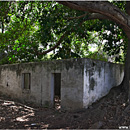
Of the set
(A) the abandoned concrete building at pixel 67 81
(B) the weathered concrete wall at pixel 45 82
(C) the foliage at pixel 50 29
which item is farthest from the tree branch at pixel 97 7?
(C) the foliage at pixel 50 29

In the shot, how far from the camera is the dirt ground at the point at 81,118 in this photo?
605 cm

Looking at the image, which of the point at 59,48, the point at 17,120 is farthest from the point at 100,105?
the point at 59,48

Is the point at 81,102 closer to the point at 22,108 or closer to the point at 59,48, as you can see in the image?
the point at 22,108

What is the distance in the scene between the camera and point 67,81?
838 cm

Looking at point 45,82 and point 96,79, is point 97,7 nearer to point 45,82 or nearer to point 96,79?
point 96,79

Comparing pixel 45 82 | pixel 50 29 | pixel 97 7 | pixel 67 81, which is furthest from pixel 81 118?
pixel 50 29

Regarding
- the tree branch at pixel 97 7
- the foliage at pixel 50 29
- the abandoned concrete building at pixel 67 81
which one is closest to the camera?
the tree branch at pixel 97 7

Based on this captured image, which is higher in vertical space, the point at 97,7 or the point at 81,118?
the point at 97,7

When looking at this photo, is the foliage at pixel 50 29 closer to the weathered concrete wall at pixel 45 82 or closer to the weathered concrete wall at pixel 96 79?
the weathered concrete wall at pixel 45 82

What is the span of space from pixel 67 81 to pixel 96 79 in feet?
4.86

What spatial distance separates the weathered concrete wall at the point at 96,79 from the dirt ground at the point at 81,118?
1.37 feet

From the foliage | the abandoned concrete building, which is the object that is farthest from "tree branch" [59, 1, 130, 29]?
the foliage

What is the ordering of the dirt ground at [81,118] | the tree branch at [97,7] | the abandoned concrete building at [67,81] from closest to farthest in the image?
the tree branch at [97,7]
the dirt ground at [81,118]
the abandoned concrete building at [67,81]

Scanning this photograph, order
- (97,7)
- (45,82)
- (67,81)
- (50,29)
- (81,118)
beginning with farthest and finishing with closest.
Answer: (50,29)
(45,82)
(67,81)
(81,118)
(97,7)
